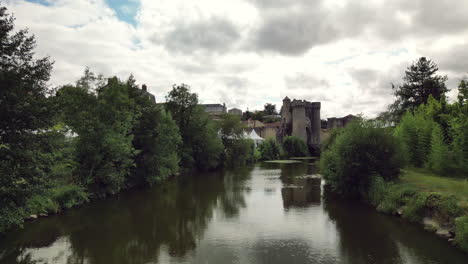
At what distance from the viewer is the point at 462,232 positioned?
33.3 ft

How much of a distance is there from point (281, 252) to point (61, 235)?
864 cm

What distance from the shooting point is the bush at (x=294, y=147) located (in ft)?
213

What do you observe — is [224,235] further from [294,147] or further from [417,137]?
[294,147]

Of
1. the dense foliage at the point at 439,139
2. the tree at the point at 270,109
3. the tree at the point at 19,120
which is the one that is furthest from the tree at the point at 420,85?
the tree at the point at 270,109

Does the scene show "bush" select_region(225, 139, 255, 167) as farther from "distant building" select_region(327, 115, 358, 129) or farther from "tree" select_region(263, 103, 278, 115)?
"tree" select_region(263, 103, 278, 115)

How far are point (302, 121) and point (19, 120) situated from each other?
68443 mm

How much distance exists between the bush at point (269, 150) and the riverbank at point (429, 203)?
134ft

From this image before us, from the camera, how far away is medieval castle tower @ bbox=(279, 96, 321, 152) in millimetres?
74625

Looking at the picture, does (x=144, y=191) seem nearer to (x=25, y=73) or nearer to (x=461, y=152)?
(x=25, y=73)

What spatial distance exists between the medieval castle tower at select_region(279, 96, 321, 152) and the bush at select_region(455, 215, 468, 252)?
62511mm

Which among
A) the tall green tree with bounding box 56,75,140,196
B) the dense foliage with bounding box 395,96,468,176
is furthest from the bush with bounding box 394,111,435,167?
the tall green tree with bounding box 56,75,140,196

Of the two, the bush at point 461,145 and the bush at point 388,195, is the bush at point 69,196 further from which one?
the bush at point 461,145

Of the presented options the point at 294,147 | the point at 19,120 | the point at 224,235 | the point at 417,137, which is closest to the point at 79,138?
the point at 19,120

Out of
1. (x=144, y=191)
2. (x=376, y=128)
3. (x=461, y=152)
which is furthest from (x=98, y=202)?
(x=461, y=152)
